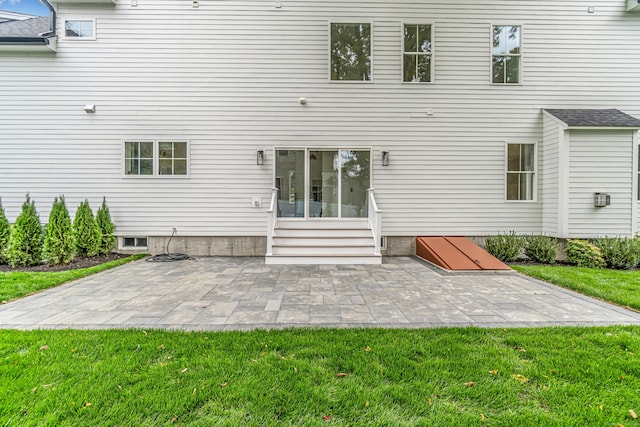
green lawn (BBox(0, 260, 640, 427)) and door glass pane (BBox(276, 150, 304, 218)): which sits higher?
door glass pane (BBox(276, 150, 304, 218))

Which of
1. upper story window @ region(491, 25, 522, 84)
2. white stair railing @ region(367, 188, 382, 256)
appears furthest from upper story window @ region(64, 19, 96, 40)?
upper story window @ region(491, 25, 522, 84)

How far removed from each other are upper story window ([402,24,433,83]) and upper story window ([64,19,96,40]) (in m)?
7.97

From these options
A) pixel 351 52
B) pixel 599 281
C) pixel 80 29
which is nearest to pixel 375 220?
pixel 599 281

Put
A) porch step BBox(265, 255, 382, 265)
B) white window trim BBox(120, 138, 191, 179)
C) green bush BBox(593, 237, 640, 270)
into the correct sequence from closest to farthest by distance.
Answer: green bush BBox(593, 237, 640, 270) → porch step BBox(265, 255, 382, 265) → white window trim BBox(120, 138, 191, 179)

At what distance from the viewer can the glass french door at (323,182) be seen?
784 centimetres

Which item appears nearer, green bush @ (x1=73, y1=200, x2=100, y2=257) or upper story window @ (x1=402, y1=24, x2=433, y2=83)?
green bush @ (x1=73, y1=200, x2=100, y2=257)

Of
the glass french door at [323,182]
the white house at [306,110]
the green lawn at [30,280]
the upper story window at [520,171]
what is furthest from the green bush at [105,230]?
the upper story window at [520,171]

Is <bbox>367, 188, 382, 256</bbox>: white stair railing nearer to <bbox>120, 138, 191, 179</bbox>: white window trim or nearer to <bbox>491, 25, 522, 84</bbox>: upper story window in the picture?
<bbox>491, 25, 522, 84</bbox>: upper story window

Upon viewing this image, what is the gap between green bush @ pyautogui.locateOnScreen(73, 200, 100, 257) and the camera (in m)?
6.83

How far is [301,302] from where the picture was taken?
161 inches

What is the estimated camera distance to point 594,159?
7.04 meters

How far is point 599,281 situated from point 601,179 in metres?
3.27

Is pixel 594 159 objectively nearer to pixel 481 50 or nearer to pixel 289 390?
pixel 481 50

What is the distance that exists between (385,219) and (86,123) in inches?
317
